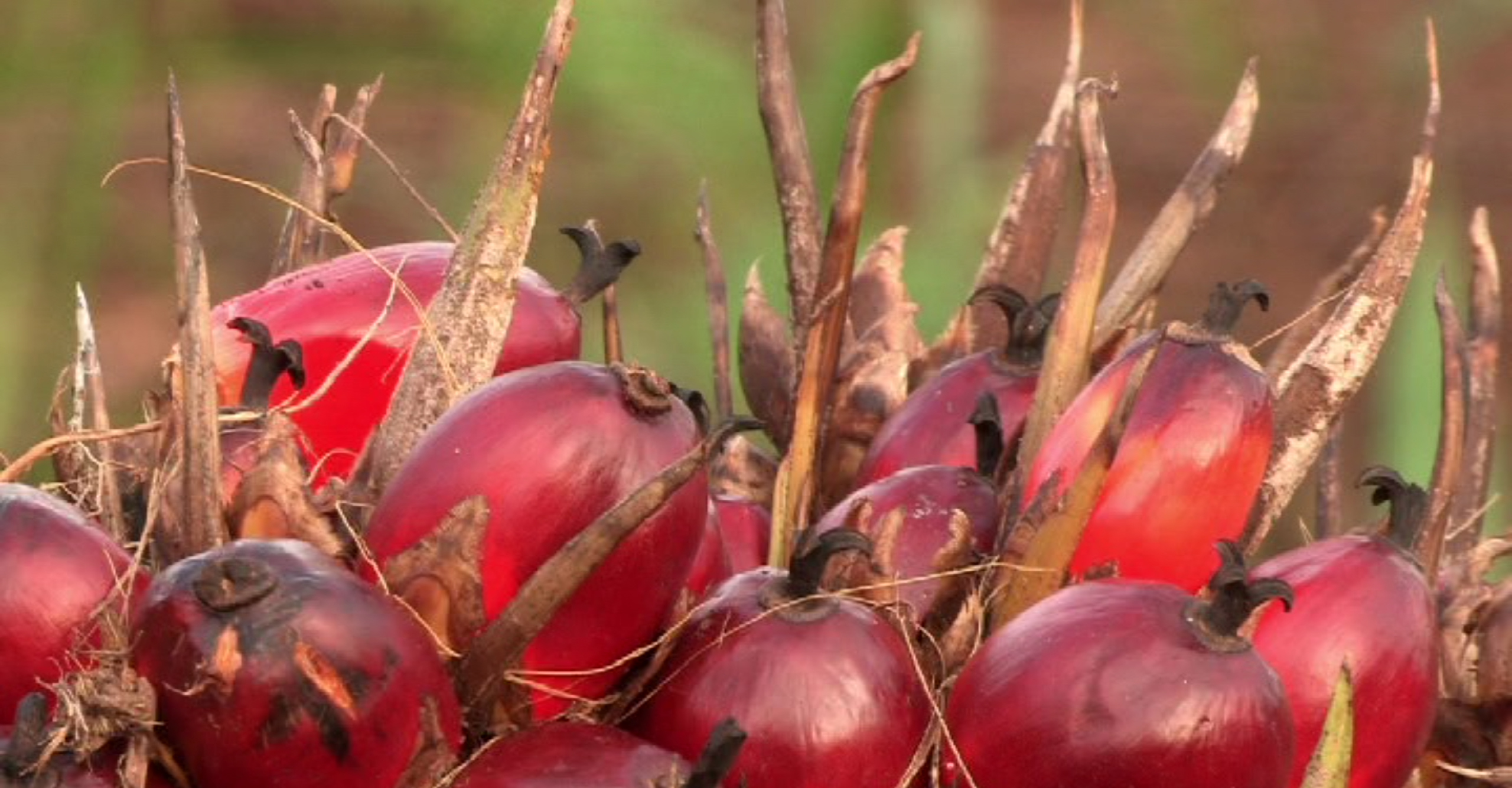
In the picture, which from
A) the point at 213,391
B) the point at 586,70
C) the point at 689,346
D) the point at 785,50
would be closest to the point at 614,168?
the point at 586,70

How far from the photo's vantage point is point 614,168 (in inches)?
190

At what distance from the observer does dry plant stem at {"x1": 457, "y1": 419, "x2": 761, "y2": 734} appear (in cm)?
100

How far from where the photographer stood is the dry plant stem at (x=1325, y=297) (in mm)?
1399

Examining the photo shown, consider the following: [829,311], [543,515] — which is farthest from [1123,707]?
[829,311]

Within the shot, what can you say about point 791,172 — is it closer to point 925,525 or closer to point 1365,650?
point 925,525

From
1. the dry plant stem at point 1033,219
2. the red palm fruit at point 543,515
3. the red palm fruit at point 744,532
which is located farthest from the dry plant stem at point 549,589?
the dry plant stem at point 1033,219

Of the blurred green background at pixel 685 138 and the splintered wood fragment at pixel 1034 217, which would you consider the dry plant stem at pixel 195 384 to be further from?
the blurred green background at pixel 685 138

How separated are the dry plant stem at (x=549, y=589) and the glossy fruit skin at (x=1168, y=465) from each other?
208 mm

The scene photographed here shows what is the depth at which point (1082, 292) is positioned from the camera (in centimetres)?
123

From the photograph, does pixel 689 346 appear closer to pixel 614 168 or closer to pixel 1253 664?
pixel 614 168

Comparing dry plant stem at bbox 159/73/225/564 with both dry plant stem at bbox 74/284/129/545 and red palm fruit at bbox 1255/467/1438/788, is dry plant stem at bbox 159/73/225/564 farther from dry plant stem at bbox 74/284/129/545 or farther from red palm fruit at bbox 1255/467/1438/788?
red palm fruit at bbox 1255/467/1438/788

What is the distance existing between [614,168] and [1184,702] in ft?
12.7

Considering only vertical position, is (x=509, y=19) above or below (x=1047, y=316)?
below

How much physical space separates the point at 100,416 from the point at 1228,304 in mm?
528
